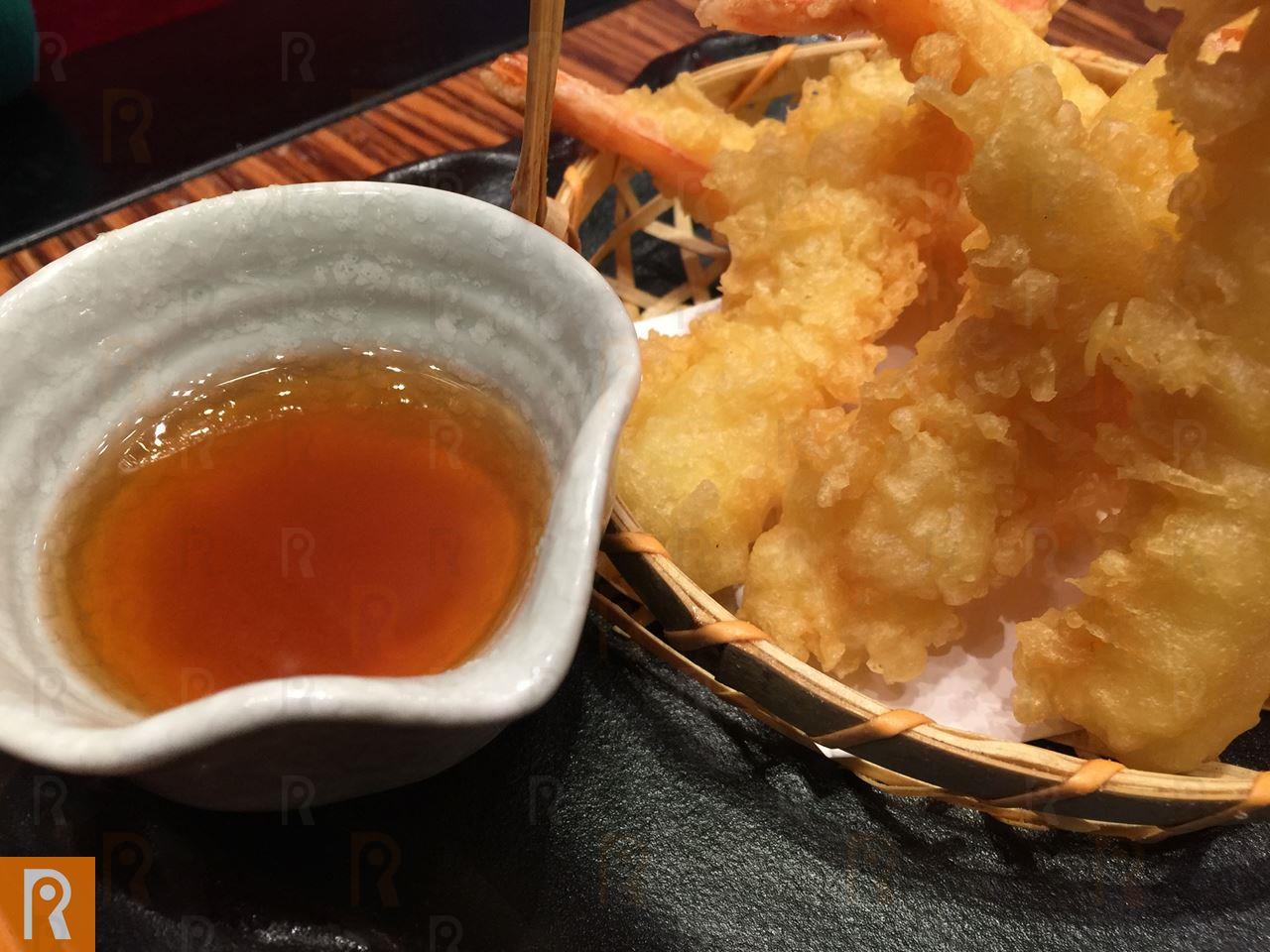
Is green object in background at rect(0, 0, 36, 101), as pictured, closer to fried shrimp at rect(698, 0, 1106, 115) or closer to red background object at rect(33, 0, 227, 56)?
red background object at rect(33, 0, 227, 56)

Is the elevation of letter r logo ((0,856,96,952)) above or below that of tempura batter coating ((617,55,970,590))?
below

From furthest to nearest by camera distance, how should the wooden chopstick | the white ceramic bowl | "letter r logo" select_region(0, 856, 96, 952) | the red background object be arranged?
the red background object → the wooden chopstick → "letter r logo" select_region(0, 856, 96, 952) → the white ceramic bowl

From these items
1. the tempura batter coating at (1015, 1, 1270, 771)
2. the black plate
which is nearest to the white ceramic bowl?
the black plate

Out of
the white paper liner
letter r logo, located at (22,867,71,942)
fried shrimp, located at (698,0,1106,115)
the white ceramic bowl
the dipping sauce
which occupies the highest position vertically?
fried shrimp, located at (698,0,1106,115)

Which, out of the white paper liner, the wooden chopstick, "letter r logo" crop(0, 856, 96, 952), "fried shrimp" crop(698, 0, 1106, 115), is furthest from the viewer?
"fried shrimp" crop(698, 0, 1106, 115)

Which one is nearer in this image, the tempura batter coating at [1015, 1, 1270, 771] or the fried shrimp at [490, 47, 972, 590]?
the tempura batter coating at [1015, 1, 1270, 771]

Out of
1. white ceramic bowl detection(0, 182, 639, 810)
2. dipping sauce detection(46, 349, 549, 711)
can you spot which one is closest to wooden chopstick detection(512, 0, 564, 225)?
white ceramic bowl detection(0, 182, 639, 810)

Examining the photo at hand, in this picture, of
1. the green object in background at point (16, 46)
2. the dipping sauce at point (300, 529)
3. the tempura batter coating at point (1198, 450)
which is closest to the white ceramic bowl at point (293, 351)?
the dipping sauce at point (300, 529)

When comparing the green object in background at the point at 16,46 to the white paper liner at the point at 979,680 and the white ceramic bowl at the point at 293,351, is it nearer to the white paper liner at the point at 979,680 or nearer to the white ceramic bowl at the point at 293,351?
the white ceramic bowl at the point at 293,351
